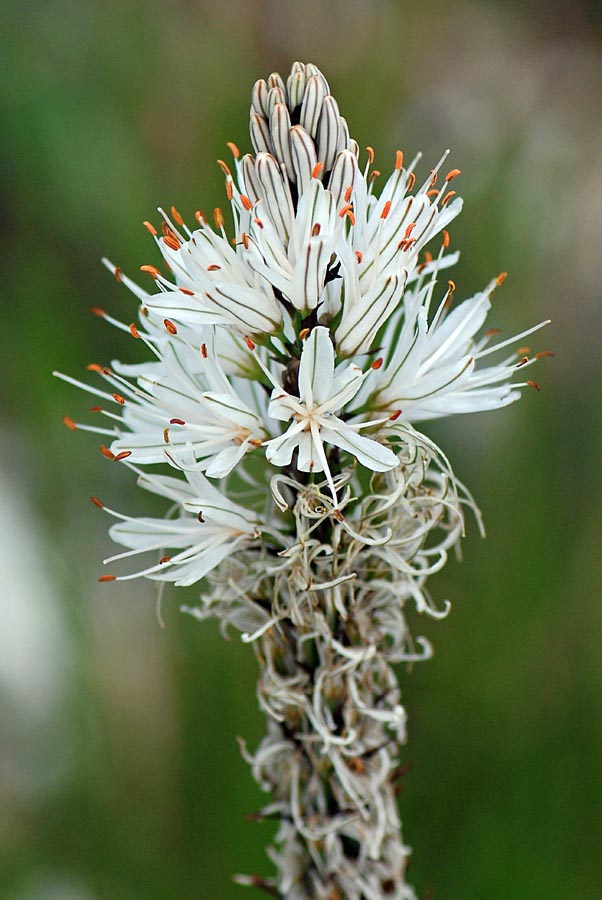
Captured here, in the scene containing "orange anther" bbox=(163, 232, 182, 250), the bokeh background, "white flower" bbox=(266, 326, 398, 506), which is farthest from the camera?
the bokeh background

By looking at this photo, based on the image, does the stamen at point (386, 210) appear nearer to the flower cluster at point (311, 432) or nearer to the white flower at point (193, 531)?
the flower cluster at point (311, 432)

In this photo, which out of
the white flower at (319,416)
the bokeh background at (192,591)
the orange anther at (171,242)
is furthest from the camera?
the bokeh background at (192,591)

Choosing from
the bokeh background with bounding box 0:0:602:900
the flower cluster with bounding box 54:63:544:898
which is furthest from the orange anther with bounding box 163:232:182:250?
the bokeh background with bounding box 0:0:602:900

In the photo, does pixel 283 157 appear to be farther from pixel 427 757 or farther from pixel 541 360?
pixel 541 360

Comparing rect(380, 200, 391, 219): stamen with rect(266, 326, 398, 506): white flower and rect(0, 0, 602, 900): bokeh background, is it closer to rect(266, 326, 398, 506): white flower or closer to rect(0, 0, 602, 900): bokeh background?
rect(266, 326, 398, 506): white flower

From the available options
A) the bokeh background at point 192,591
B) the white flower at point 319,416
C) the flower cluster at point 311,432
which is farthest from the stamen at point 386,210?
the bokeh background at point 192,591

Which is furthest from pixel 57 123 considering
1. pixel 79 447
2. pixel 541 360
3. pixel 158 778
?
pixel 158 778
